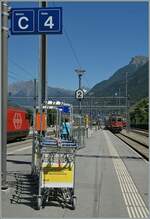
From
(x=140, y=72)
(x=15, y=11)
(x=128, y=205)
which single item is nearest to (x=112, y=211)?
(x=128, y=205)

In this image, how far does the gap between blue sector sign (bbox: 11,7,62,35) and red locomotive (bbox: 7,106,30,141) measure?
27.0 metres

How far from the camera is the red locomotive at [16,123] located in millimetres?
40062

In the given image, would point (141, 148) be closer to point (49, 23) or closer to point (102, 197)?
point (49, 23)

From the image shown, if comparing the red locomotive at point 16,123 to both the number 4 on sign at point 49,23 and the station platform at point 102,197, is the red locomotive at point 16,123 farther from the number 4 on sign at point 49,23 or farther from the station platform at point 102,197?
the number 4 on sign at point 49,23

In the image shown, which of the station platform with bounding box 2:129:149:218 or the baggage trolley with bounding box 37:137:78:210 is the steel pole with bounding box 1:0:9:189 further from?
the baggage trolley with bounding box 37:137:78:210

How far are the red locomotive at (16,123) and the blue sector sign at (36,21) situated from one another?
27037 millimetres

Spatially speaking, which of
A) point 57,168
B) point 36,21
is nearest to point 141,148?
point 36,21

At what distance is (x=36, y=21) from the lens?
12.2m

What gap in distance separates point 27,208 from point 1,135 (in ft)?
8.36

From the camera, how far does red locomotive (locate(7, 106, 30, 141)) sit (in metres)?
40.1

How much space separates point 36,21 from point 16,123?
1229 inches

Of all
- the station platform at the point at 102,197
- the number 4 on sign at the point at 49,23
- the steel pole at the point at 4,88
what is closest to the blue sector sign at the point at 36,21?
the number 4 on sign at the point at 49,23

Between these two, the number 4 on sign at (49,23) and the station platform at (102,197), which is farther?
the number 4 on sign at (49,23)

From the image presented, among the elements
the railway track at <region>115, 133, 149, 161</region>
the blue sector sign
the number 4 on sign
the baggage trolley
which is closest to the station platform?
the baggage trolley
